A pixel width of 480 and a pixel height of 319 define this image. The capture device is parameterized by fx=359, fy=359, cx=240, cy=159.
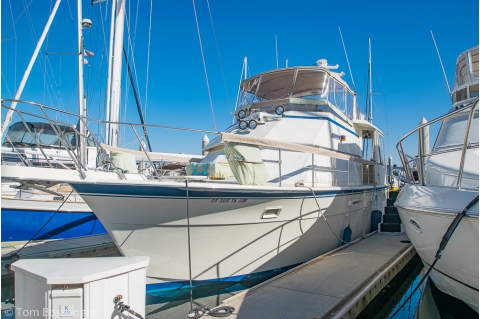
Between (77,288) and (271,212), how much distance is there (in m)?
3.84

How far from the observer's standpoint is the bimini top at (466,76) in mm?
7570

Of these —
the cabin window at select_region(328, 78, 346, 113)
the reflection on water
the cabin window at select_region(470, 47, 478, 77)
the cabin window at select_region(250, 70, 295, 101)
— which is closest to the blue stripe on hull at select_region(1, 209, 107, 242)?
the cabin window at select_region(250, 70, 295, 101)

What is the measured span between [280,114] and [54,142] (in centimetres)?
1129

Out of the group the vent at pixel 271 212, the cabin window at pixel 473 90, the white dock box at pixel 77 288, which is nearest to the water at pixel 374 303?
the vent at pixel 271 212

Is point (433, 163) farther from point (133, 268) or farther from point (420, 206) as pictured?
point (133, 268)

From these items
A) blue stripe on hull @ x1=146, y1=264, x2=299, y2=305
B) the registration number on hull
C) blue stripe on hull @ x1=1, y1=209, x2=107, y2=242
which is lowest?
blue stripe on hull @ x1=146, y1=264, x2=299, y2=305

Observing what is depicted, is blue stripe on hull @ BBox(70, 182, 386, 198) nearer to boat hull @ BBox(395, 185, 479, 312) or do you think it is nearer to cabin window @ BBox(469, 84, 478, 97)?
boat hull @ BBox(395, 185, 479, 312)

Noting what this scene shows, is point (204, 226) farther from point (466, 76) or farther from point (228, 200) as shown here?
point (466, 76)

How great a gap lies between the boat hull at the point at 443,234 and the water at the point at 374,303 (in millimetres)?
663

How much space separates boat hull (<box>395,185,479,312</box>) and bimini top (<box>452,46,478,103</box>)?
383 cm

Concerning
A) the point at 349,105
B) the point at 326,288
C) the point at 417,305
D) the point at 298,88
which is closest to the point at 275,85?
the point at 298,88

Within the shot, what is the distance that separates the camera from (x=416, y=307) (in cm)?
612

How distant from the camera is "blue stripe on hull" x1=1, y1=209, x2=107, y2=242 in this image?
884 centimetres

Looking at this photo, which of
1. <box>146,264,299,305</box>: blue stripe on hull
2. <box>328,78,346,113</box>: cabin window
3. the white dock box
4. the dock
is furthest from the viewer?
<box>328,78,346,113</box>: cabin window
